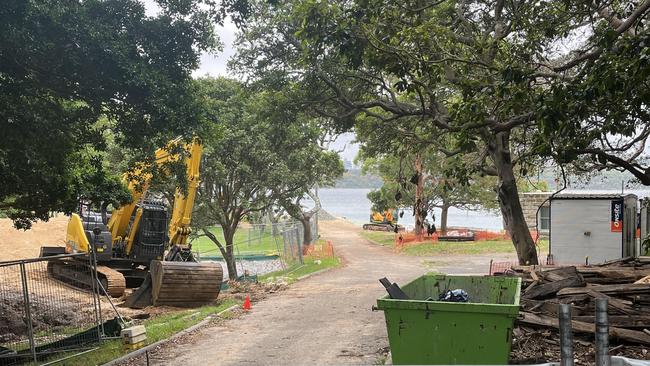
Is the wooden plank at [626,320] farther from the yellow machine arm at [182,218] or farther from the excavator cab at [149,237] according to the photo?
the excavator cab at [149,237]

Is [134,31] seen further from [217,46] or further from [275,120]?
[275,120]

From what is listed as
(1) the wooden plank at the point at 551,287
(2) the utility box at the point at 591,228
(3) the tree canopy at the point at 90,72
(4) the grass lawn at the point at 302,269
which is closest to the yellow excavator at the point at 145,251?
(3) the tree canopy at the point at 90,72

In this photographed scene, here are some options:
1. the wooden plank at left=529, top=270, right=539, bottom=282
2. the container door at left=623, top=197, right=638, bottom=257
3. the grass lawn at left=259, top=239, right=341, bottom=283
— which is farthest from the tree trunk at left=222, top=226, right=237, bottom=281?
the wooden plank at left=529, top=270, right=539, bottom=282

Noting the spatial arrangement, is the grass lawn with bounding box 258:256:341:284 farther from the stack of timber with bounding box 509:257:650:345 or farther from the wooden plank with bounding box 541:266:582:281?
the stack of timber with bounding box 509:257:650:345

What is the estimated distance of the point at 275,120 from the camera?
16422mm

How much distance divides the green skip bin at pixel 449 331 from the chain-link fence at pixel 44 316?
5.43 m

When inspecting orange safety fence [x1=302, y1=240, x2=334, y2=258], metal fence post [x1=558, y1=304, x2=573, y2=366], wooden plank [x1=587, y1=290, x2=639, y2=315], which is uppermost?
metal fence post [x1=558, y1=304, x2=573, y2=366]

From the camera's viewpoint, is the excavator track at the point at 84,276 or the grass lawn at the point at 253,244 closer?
the excavator track at the point at 84,276

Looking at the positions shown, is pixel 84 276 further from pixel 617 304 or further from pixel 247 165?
pixel 617 304

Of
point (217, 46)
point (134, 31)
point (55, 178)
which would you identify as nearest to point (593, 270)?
point (217, 46)

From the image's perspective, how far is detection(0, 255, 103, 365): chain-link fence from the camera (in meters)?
9.45

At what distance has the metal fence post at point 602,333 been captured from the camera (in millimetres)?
4148

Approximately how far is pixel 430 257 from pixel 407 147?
15.0 meters

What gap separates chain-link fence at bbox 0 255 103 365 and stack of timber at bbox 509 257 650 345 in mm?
6803
